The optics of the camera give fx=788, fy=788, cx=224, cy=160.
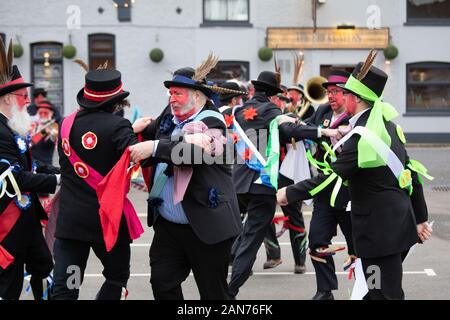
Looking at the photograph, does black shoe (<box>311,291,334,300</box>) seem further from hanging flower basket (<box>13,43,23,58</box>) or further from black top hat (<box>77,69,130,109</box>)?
hanging flower basket (<box>13,43,23,58</box>)

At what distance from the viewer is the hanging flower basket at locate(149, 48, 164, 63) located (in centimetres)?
2394

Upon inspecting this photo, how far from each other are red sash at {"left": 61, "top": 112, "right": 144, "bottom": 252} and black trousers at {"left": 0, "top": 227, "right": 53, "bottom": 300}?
34.7 inches

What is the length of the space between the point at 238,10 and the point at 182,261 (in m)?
19.9

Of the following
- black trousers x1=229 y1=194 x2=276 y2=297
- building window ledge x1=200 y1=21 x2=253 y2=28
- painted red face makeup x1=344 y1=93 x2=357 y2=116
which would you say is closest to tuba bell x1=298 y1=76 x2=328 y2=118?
black trousers x1=229 y1=194 x2=276 y2=297

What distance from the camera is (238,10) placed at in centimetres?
2475

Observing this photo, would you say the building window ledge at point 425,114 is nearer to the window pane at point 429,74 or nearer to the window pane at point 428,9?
the window pane at point 429,74

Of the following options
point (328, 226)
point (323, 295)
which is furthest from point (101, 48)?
point (323, 295)

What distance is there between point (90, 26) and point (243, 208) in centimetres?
1667

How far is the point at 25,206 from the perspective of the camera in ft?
20.0

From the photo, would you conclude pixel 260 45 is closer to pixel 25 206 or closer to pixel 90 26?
pixel 90 26

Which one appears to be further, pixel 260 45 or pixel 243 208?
pixel 260 45

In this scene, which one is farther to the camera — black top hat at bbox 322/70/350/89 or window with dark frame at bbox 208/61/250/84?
window with dark frame at bbox 208/61/250/84

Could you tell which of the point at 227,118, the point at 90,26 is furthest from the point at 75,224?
the point at 90,26

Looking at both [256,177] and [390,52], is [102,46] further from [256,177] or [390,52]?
[256,177]
